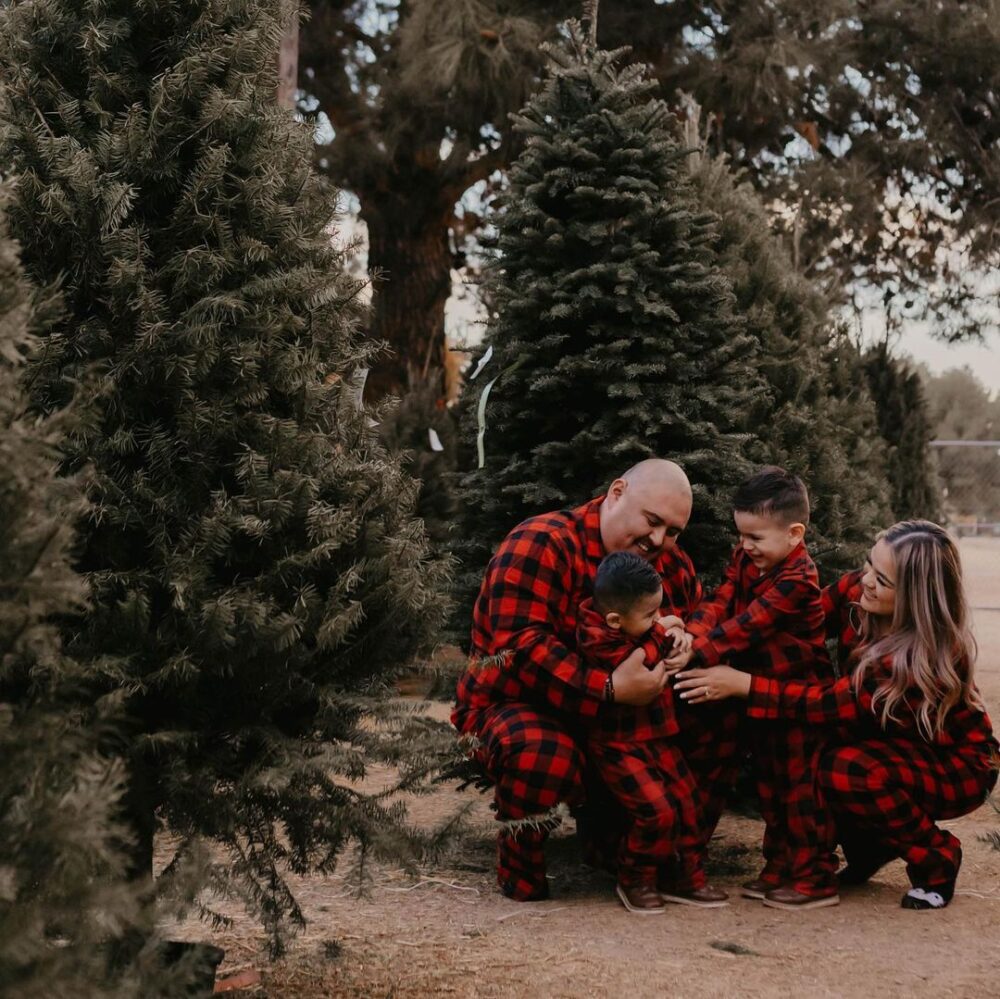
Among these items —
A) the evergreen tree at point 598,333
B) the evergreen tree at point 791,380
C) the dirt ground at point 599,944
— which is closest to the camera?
the dirt ground at point 599,944

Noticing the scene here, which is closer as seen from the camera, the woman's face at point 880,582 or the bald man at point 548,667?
the bald man at point 548,667

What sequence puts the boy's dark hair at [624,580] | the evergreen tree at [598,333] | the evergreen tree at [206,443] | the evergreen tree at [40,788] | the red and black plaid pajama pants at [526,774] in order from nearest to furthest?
1. the evergreen tree at [40,788]
2. the evergreen tree at [206,443]
3. the boy's dark hair at [624,580]
4. the red and black plaid pajama pants at [526,774]
5. the evergreen tree at [598,333]

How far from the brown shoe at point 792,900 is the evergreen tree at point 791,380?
5.23ft

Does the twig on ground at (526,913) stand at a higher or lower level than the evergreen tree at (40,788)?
lower

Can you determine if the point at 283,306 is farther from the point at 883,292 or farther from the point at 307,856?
the point at 883,292

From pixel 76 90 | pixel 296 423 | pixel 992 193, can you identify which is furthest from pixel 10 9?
pixel 992 193

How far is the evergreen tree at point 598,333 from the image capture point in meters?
5.00

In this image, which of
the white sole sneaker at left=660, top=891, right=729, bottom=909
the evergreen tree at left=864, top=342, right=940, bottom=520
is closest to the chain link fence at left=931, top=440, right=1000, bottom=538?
the evergreen tree at left=864, top=342, right=940, bottom=520

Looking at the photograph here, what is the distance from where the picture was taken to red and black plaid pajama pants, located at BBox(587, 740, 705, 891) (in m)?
4.20

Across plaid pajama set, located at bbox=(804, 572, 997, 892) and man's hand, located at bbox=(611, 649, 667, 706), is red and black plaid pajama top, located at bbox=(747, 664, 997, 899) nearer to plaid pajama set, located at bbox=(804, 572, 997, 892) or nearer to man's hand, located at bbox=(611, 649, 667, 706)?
plaid pajama set, located at bbox=(804, 572, 997, 892)

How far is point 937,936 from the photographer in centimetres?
401

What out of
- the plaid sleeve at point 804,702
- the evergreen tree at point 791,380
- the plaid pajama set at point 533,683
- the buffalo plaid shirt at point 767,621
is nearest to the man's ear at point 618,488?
the plaid pajama set at point 533,683

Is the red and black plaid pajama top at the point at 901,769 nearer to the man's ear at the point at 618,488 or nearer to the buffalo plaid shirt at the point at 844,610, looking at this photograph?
the buffalo plaid shirt at the point at 844,610

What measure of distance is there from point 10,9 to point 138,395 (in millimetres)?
1068
